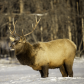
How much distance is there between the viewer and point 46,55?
652 centimetres

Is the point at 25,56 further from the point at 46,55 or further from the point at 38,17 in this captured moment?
the point at 38,17

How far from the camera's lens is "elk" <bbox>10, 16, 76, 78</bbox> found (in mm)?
6398

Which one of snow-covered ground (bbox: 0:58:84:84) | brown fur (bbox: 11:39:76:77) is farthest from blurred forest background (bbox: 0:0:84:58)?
brown fur (bbox: 11:39:76:77)

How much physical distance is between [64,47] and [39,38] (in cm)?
906

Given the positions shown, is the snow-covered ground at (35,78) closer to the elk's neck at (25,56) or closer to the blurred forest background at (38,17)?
the elk's neck at (25,56)

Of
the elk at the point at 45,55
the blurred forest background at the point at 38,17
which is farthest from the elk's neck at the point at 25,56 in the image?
the blurred forest background at the point at 38,17

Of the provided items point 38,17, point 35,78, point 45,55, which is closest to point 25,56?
point 45,55

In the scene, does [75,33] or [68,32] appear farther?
[75,33]

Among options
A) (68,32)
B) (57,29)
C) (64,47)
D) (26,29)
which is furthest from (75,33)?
(64,47)

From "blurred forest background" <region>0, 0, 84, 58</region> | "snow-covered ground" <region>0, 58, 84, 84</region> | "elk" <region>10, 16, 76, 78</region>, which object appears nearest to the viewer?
"snow-covered ground" <region>0, 58, 84, 84</region>

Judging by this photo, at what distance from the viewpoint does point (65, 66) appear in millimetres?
6836

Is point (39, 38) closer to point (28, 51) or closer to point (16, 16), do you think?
point (16, 16)

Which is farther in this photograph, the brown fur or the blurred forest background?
the blurred forest background

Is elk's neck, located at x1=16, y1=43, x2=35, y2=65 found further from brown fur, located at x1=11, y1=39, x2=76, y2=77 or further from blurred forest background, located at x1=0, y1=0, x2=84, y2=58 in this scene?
blurred forest background, located at x1=0, y1=0, x2=84, y2=58
